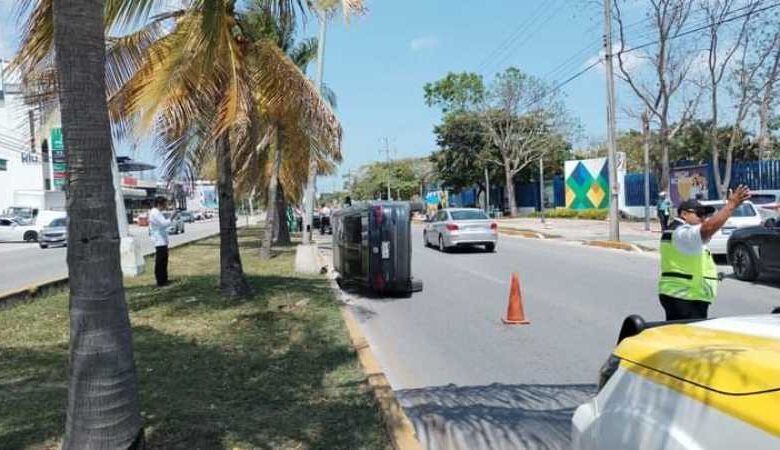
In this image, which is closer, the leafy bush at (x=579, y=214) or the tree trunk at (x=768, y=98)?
the tree trunk at (x=768, y=98)

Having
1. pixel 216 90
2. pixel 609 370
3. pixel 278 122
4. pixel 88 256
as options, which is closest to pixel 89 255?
pixel 88 256

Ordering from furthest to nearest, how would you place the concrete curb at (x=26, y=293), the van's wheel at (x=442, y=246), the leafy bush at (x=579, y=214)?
the leafy bush at (x=579, y=214) → the van's wheel at (x=442, y=246) → the concrete curb at (x=26, y=293)

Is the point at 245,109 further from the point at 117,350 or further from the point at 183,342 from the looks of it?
the point at 117,350

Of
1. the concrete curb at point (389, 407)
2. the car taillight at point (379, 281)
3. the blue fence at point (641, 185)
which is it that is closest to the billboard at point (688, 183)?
the blue fence at point (641, 185)

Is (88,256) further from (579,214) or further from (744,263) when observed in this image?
(579,214)

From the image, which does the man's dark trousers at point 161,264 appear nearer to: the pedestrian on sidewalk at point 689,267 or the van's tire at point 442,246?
the pedestrian on sidewalk at point 689,267

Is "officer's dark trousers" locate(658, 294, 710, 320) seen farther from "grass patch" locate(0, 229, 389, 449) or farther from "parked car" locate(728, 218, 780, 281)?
"parked car" locate(728, 218, 780, 281)

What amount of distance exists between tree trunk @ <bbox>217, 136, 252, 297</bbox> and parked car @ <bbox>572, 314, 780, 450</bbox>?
8870mm

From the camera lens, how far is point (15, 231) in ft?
128

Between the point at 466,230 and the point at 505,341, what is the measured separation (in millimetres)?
12948

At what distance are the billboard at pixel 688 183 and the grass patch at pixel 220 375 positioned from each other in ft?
90.4

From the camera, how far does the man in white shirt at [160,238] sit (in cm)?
1309

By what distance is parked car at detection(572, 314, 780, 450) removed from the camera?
1896 millimetres

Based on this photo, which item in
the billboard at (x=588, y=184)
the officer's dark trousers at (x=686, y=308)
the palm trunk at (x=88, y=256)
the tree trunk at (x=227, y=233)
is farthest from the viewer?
the billboard at (x=588, y=184)
